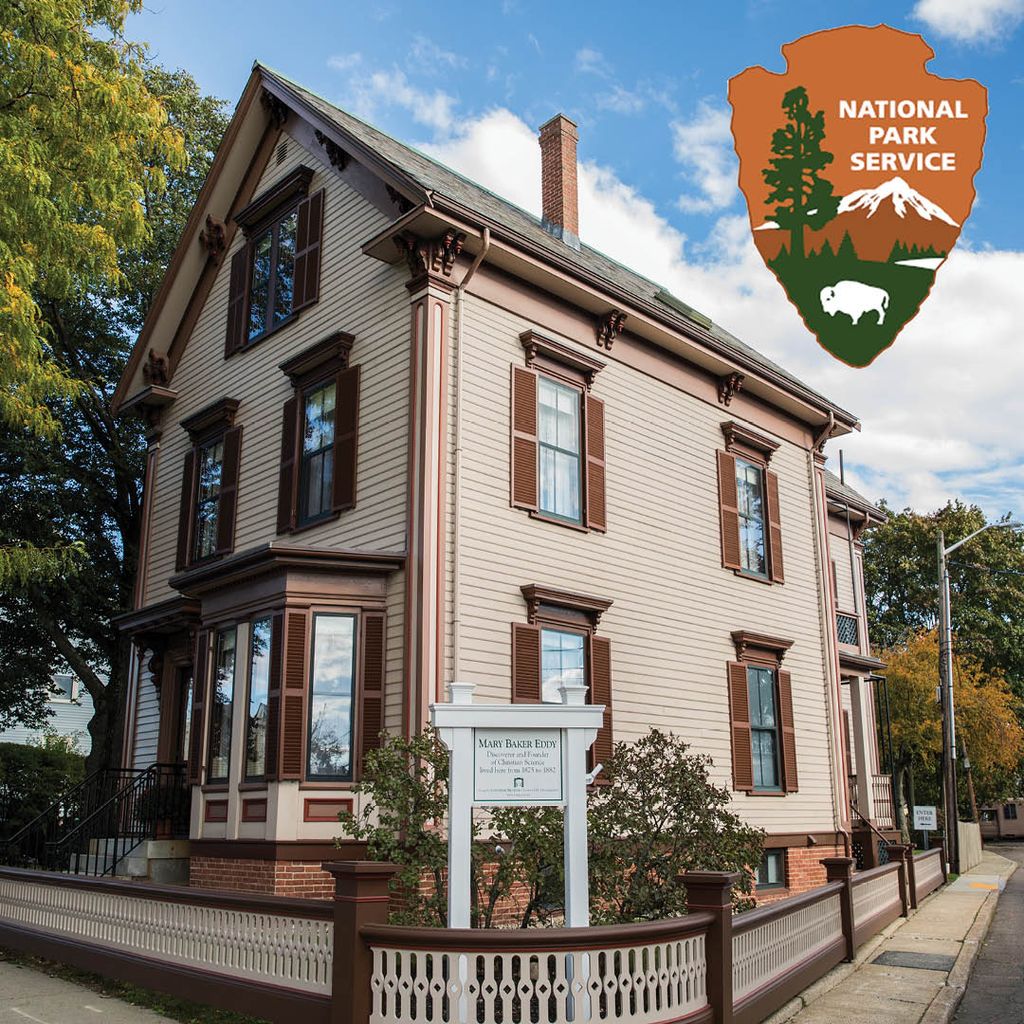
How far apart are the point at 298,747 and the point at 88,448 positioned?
1367cm

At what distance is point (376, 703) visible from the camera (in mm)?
12359

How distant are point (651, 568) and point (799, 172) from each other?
5.86 m

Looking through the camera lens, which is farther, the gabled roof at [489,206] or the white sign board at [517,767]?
the gabled roof at [489,206]

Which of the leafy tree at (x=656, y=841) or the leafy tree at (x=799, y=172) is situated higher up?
the leafy tree at (x=799, y=172)

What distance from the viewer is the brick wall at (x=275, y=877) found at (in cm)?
1159

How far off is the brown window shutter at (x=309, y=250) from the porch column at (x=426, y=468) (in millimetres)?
2734

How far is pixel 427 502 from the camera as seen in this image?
12562 mm

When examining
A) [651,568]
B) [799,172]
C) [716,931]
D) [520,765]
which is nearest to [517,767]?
[520,765]

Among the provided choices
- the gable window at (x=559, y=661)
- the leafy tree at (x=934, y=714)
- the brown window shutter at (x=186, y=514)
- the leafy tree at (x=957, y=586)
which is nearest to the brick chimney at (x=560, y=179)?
the brown window shutter at (x=186, y=514)

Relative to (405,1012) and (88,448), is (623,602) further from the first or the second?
(88,448)

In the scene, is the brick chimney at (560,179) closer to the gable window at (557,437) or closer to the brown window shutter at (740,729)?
the gable window at (557,437)

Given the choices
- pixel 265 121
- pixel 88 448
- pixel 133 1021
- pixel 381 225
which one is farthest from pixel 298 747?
pixel 88 448

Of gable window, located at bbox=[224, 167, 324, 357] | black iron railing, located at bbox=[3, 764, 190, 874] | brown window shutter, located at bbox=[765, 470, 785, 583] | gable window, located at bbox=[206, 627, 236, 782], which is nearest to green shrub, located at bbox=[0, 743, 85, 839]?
black iron railing, located at bbox=[3, 764, 190, 874]

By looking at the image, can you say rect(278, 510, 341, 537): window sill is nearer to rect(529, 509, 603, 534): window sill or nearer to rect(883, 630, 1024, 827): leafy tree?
rect(529, 509, 603, 534): window sill
